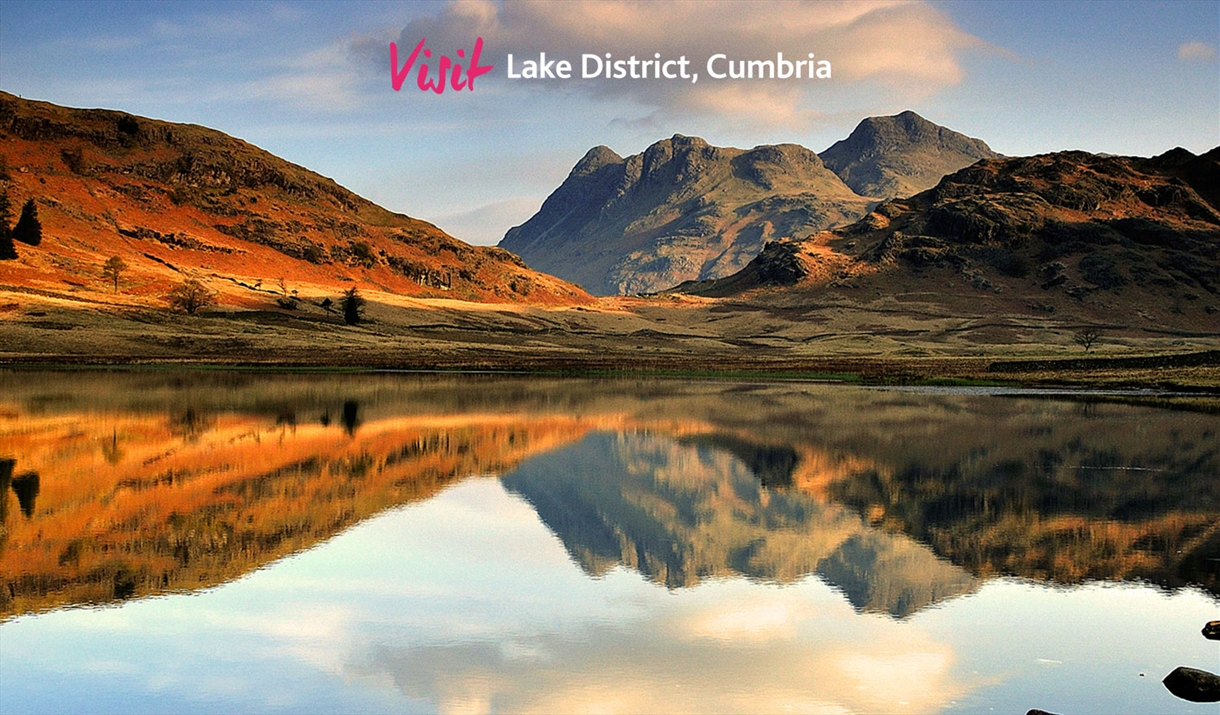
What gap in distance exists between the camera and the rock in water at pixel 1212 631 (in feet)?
60.6

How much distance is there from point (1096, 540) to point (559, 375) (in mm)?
77545

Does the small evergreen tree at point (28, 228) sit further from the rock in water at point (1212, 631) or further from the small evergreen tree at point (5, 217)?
the rock in water at point (1212, 631)

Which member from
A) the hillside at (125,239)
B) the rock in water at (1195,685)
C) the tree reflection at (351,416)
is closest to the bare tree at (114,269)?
the hillside at (125,239)

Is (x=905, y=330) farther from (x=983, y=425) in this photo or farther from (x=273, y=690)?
(x=273, y=690)

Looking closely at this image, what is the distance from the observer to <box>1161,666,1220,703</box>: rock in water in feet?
50.2

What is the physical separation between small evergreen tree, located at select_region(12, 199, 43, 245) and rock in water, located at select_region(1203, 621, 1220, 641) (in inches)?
6370

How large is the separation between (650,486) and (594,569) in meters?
12.1

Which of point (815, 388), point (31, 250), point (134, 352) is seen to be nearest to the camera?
point (815, 388)

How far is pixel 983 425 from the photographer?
55312 mm

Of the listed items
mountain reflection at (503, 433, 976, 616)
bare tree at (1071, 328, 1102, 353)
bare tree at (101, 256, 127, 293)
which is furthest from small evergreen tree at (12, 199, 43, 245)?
bare tree at (1071, 328, 1102, 353)

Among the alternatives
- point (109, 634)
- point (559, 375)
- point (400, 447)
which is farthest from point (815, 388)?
point (109, 634)

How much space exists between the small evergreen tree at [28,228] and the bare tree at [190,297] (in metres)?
21.4

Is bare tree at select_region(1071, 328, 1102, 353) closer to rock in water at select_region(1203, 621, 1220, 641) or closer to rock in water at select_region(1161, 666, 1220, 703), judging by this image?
rock in water at select_region(1203, 621, 1220, 641)

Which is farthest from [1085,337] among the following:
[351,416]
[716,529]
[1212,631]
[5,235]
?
[5,235]
